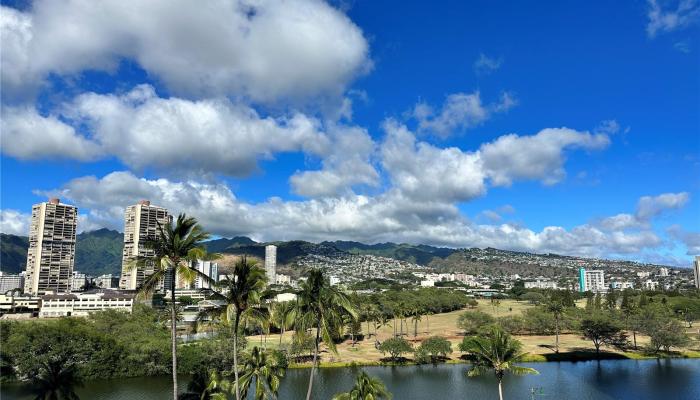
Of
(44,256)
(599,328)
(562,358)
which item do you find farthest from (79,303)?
(599,328)

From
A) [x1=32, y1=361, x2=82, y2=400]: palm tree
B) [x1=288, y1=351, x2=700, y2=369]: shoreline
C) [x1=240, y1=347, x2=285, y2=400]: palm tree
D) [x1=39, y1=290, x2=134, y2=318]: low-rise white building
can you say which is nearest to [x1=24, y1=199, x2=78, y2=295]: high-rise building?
[x1=39, y1=290, x2=134, y2=318]: low-rise white building

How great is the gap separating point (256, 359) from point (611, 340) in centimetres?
9705

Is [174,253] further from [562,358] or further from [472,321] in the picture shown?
[472,321]

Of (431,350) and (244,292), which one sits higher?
(244,292)

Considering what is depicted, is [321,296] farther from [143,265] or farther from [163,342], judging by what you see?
[163,342]

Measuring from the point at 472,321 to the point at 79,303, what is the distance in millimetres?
125862

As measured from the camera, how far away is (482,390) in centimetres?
6681

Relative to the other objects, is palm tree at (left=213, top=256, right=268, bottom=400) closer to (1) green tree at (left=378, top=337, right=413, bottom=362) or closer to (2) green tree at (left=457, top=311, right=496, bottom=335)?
(1) green tree at (left=378, top=337, right=413, bottom=362)

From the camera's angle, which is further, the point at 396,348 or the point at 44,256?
the point at 44,256

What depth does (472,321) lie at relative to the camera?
126 metres

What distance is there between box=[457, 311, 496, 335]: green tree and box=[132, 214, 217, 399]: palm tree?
4339 inches

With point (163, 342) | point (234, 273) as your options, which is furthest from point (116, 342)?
point (234, 273)

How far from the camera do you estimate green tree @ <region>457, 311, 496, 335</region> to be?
408 feet

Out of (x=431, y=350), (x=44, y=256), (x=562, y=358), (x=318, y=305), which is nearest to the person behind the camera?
(x=318, y=305)
